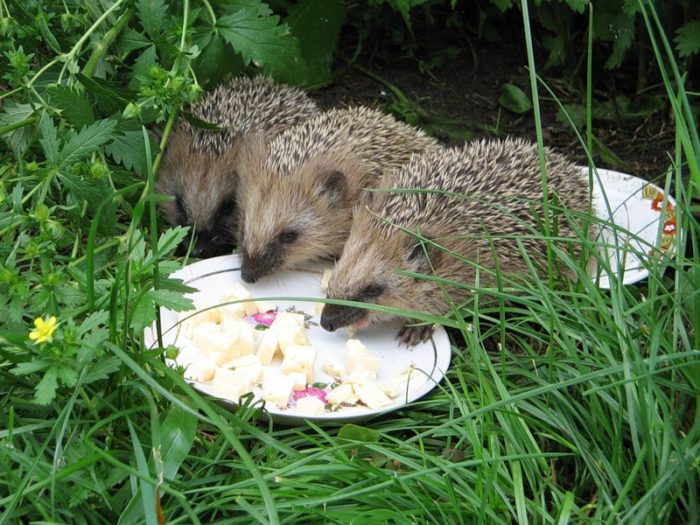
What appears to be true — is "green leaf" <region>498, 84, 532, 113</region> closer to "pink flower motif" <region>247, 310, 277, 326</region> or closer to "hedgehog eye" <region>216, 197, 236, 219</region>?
"hedgehog eye" <region>216, 197, 236, 219</region>

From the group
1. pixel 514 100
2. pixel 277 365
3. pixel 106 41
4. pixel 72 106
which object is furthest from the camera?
pixel 514 100

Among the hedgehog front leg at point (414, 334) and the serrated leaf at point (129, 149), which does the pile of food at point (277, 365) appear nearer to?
the hedgehog front leg at point (414, 334)

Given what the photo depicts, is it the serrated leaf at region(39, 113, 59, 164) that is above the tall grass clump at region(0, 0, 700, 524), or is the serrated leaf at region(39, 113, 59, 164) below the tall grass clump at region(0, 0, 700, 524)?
above

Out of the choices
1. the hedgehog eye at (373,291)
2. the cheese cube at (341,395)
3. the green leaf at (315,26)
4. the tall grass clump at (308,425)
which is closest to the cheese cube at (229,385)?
the tall grass clump at (308,425)

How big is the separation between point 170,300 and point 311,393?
0.62 m

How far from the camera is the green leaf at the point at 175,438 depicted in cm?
208

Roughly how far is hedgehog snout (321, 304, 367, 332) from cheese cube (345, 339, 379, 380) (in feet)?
0.30

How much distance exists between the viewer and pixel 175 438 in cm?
212

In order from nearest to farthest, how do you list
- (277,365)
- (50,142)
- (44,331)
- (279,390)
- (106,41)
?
1. (44,331)
2. (50,142)
3. (279,390)
4. (277,365)
5. (106,41)

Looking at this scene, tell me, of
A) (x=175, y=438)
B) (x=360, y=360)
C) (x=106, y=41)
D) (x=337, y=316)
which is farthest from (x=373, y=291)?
(x=106, y=41)

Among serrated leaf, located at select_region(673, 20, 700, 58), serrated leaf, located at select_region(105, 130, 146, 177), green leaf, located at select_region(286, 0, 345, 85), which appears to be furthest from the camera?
green leaf, located at select_region(286, 0, 345, 85)

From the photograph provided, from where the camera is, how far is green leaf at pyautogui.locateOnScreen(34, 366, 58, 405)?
6.14 feet

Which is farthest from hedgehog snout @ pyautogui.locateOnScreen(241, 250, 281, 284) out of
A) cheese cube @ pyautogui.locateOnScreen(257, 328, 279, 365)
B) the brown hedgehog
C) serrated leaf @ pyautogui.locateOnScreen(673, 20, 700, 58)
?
serrated leaf @ pyautogui.locateOnScreen(673, 20, 700, 58)

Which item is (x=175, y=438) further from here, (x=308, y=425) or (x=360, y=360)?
(x=360, y=360)
